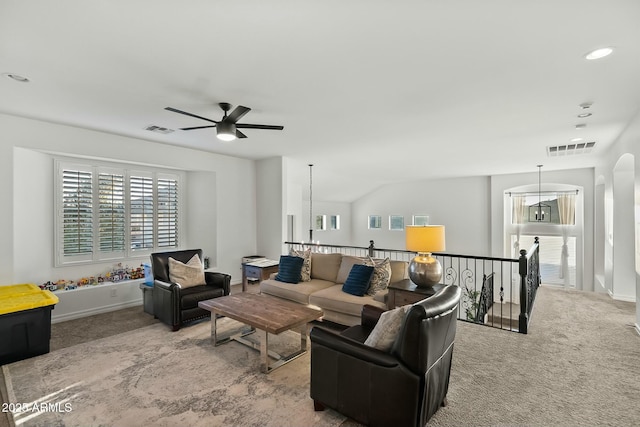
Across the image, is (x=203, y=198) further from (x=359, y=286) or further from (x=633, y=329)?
(x=633, y=329)

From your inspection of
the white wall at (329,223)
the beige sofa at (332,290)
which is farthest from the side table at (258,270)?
the white wall at (329,223)

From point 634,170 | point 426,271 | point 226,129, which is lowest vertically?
point 426,271

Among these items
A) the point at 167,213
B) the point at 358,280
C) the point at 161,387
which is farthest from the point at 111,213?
the point at 358,280

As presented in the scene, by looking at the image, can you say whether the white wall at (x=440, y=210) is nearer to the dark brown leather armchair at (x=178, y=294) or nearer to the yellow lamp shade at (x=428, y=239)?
the yellow lamp shade at (x=428, y=239)

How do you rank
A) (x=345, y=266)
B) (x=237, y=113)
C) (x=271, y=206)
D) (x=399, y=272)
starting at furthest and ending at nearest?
(x=271, y=206) < (x=345, y=266) < (x=399, y=272) < (x=237, y=113)

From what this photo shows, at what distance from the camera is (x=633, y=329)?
3932 millimetres

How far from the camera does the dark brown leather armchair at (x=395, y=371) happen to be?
6.21 ft

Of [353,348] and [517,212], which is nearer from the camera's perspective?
[353,348]

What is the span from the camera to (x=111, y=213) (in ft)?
16.6

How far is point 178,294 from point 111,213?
7.35 ft

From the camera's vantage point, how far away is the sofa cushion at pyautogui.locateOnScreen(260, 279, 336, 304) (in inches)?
169

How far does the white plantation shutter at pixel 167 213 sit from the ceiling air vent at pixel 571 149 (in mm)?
7147

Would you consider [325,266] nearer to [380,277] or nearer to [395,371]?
[380,277]

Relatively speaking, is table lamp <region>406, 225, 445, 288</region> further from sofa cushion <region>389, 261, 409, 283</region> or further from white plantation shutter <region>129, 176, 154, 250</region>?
white plantation shutter <region>129, 176, 154, 250</region>
